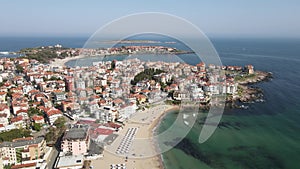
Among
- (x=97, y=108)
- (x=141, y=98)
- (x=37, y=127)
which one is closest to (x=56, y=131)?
(x=37, y=127)

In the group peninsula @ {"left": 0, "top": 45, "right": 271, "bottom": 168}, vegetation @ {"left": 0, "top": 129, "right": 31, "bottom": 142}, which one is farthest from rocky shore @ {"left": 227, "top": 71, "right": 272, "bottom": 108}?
vegetation @ {"left": 0, "top": 129, "right": 31, "bottom": 142}

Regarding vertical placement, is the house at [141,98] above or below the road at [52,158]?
above

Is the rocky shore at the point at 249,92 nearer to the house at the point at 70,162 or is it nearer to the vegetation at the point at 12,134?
the house at the point at 70,162

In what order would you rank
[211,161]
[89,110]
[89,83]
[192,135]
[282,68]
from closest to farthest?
[211,161], [192,135], [89,110], [89,83], [282,68]

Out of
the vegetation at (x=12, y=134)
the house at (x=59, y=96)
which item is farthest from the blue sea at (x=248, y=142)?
the house at (x=59, y=96)

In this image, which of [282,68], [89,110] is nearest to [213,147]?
[89,110]

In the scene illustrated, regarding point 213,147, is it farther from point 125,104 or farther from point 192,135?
point 125,104
